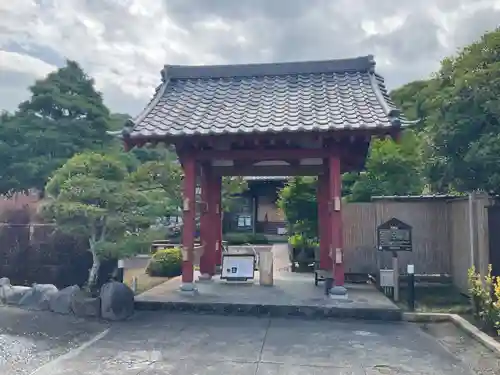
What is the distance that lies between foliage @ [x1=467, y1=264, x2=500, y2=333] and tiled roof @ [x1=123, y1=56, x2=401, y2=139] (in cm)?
287

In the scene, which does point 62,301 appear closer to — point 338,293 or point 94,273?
point 94,273

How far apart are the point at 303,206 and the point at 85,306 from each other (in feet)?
24.0

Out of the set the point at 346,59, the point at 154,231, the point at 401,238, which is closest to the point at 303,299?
the point at 401,238

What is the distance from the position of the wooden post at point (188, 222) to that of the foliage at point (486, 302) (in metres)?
5.00

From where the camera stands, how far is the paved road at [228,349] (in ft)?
16.4

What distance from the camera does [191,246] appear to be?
862 centimetres

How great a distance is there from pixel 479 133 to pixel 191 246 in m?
6.00

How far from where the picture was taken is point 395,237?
9352 mm

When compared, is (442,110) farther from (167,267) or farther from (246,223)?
(246,223)

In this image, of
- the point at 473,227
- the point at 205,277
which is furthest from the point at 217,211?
the point at 473,227

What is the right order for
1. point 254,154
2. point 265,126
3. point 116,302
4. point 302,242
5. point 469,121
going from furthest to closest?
point 302,242 → point 254,154 → point 469,121 → point 265,126 → point 116,302

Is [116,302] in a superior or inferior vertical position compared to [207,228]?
inferior

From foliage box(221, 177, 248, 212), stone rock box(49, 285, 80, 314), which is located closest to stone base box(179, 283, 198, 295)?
stone rock box(49, 285, 80, 314)

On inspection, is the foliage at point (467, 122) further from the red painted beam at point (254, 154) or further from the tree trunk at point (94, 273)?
the tree trunk at point (94, 273)
